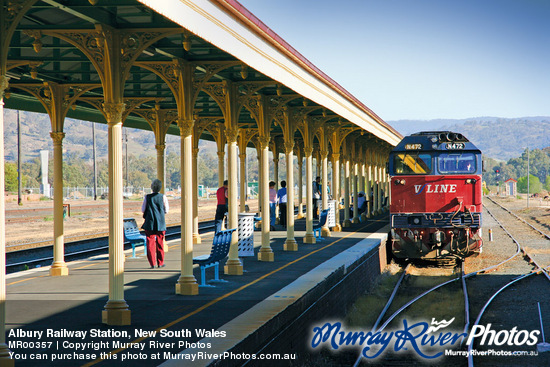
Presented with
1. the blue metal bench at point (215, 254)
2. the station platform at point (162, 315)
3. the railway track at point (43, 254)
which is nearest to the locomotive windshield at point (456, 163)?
the station platform at point (162, 315)

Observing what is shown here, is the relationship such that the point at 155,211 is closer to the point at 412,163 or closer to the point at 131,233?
the point at 131,233

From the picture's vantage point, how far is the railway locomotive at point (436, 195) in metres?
18.6

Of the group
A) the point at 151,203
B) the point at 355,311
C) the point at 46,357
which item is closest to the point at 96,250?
the point at 151,203

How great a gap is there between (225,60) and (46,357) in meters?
6.12

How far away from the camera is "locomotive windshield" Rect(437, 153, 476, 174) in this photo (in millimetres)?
18672

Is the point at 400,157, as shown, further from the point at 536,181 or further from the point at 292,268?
the point at 536,181

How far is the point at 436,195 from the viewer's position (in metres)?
19.0

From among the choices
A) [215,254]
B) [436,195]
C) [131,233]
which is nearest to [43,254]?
[131,233]

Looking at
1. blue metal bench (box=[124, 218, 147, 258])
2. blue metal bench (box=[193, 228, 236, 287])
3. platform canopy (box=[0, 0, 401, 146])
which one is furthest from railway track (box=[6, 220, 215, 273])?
blue metal bench (box=[193, 228, 236, 287])

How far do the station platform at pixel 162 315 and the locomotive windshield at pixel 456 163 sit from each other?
15.3 ft

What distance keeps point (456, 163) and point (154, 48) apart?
10.6 m

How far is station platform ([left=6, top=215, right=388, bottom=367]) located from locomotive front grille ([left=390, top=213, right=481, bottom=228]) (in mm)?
3813

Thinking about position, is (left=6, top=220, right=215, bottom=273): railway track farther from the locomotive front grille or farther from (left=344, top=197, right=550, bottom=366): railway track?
(left=344, top=197, right=550, bottom=366): railway track

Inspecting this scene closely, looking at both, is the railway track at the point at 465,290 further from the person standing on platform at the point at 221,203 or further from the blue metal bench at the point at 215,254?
the person standing on platform at the point at 221,203
